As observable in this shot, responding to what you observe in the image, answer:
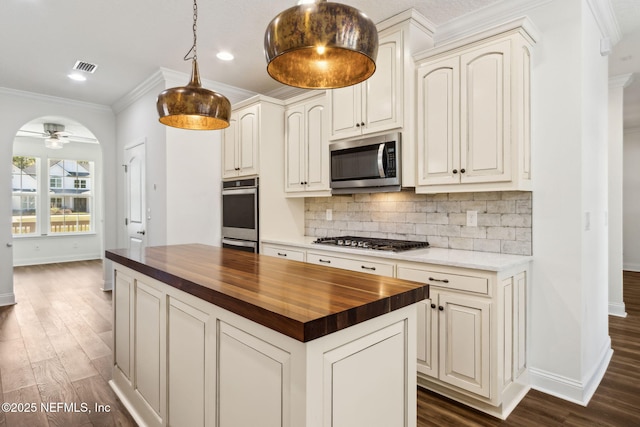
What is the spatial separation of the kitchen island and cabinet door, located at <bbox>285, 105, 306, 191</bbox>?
1.94 meters

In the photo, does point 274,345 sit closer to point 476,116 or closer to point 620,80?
point 476,116

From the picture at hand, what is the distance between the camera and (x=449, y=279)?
2275mm

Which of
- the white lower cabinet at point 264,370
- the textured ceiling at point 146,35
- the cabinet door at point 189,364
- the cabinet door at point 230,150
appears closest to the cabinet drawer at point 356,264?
the white lower cabinet at point 264,370

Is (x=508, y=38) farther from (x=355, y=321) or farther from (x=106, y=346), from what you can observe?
(x=106, y=346)

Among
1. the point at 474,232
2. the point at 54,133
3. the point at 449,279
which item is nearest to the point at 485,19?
the point at 474,232

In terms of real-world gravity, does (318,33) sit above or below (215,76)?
below

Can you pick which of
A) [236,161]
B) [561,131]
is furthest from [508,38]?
[236,161]

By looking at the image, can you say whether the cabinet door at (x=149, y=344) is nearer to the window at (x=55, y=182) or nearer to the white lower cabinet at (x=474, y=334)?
the white lower cabinet at (x=474, y=334)

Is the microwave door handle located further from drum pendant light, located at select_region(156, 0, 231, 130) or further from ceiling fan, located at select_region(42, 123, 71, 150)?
ceiling fan, located at select_region(42, 123, 71, 150)

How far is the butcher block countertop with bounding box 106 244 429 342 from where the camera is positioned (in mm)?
1053

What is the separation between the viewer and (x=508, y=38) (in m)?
2.29

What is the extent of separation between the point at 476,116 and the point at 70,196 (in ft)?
29.5

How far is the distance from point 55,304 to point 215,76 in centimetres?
364

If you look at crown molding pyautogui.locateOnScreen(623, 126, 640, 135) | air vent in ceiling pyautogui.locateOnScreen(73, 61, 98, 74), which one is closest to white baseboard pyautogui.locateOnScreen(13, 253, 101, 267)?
air vent in ceiling pyautogui.locateOnScreen(73, 61, 98, 74)
